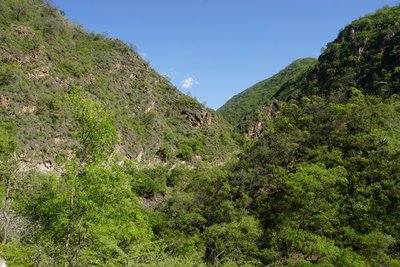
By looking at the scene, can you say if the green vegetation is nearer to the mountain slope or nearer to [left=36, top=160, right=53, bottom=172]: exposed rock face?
[left=36, top=160, right=53, bottom=172]: exposed rock face

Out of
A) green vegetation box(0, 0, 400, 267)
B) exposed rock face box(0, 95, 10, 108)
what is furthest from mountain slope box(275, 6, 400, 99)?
exposed rock face box(0, 95, 10, 108)

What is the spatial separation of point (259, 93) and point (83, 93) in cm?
12687

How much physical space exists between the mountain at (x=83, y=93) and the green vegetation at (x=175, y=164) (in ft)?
1.02

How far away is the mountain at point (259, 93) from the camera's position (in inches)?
6024

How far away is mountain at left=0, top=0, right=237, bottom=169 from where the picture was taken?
2267 inches

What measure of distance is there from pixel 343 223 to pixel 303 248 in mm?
5692

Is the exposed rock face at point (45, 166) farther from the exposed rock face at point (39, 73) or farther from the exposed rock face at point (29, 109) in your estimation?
the exposed rock face at point (39, 73)

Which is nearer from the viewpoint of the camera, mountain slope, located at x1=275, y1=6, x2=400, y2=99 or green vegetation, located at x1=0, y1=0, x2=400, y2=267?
green vegetation, located at x1=0, y1=0, x2=400, y2=267

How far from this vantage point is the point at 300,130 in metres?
49.7

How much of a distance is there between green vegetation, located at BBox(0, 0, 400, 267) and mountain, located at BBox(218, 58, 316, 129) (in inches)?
2016

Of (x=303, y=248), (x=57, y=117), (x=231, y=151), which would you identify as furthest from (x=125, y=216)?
(x=231, y=151)

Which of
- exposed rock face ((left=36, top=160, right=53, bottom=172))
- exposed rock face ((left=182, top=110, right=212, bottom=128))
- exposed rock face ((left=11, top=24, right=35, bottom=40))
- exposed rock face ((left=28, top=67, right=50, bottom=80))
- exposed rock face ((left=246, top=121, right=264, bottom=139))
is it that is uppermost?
exposed rock face ((left=11, top=24, right=35, bottom=40))

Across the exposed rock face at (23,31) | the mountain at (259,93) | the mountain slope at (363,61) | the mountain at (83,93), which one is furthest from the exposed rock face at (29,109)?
the mountain at (259,93)

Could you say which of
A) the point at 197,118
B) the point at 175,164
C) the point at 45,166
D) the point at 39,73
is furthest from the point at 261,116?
the point at 45,166
